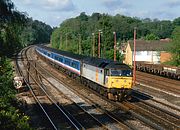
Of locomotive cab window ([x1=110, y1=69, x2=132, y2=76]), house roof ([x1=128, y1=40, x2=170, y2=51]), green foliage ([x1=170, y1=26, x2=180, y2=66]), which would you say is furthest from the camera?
house roof ([x1=128, y1=40, x2=170, y2=51])

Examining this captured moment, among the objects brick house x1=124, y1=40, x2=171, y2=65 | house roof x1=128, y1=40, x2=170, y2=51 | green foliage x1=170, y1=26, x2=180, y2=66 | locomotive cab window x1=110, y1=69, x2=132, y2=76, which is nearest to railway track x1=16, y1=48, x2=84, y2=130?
locomotive cab window x1=110, y1=69, x2=132, y2=76

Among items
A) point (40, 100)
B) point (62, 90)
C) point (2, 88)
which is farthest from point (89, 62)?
point (2, 88)

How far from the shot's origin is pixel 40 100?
31062mm

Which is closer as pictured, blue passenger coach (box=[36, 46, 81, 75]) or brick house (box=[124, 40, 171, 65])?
blue passenger coach (box=[36, 46, 81, 75])

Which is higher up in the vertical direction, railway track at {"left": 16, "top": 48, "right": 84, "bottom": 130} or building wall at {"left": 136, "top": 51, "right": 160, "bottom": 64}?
building wall at {"left": 136, "top": 51, "right": 160, "bottom": 64}

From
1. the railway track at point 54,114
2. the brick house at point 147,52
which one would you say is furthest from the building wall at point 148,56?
the railway track at point 54,114

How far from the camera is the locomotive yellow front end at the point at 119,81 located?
95.9 ft

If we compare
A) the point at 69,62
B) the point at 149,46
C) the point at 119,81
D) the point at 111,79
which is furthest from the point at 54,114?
the point at 149,46

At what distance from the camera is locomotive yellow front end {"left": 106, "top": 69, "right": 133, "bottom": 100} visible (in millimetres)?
29219

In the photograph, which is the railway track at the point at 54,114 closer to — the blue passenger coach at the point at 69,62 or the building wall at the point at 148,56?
the blue passenger coach at the point at 69,62

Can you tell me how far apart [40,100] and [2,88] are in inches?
576

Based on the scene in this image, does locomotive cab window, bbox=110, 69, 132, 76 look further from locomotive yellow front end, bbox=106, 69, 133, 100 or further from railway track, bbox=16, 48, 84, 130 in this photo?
railway track, bbox=16, 48, 84, 130

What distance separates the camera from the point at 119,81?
1156 inches

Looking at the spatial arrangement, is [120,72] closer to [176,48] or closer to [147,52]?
[176,48]
